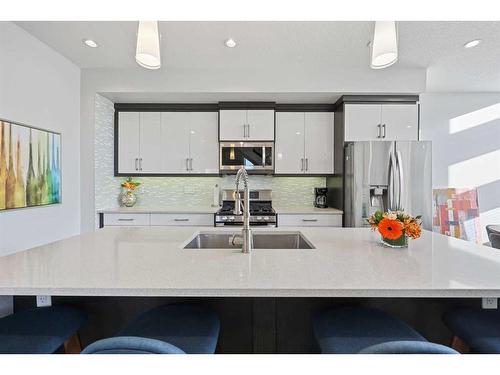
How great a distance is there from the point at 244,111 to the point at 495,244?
2861 mm

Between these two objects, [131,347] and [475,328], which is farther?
[475,328]

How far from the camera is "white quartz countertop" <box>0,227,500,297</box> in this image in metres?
1.01

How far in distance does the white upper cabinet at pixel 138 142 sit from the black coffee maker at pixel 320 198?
85.9 inches

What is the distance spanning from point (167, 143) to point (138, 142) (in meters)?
0.38

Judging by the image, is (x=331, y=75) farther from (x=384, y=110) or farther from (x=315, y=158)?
(x=315, y=158)

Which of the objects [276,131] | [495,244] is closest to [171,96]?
[276,131]

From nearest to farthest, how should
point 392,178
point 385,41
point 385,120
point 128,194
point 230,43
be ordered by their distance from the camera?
point 385,41
point 230,43
point 392,178
point 385,120
point 128,194

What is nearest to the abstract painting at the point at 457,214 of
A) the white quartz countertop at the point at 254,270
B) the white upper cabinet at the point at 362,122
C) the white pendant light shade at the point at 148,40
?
the white upper cabinet at the point at 362,122

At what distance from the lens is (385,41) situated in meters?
1.36

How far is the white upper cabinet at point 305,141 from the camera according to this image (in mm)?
3768

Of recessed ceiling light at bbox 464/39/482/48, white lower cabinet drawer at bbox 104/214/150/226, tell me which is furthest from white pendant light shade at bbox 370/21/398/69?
white lower cabinet drawer at bbox 104/214/150/226

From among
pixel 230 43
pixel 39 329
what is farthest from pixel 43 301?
pixel 230 43

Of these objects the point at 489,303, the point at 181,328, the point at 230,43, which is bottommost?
the point at 181,328

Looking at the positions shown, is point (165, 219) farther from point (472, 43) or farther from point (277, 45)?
point (472, 43)
